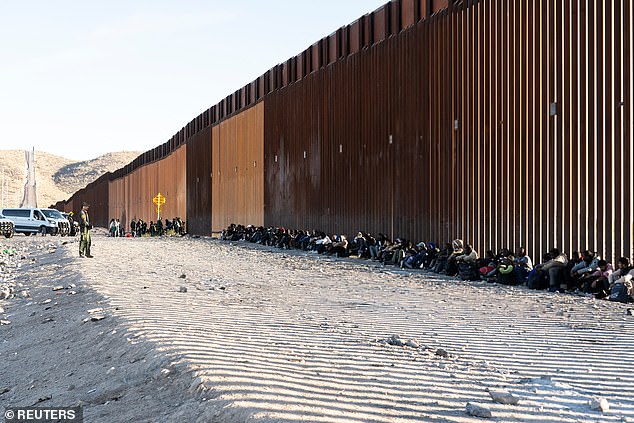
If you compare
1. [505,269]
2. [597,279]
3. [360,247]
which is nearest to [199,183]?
[360,247]

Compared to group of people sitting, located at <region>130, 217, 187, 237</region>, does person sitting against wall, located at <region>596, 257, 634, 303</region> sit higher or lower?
lower

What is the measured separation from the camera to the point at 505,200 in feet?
64.4

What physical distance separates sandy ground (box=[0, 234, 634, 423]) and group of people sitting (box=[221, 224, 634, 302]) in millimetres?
Result: 592

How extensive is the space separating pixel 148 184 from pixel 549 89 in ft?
186

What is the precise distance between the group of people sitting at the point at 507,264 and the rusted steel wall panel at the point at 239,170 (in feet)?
47.8

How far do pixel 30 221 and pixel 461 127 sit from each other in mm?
33176

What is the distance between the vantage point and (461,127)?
22.0 metres

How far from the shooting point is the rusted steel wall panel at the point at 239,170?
4175 centimetres

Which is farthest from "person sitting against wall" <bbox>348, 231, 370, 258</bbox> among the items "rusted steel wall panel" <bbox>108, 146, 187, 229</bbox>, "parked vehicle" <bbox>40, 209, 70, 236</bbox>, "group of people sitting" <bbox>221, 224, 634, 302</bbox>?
"rusted steel wall panel" <bbox>108, 146, 187, 229</bbox>

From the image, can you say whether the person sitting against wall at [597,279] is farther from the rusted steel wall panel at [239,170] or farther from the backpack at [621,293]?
the rusted steel wall panel at [239,170]

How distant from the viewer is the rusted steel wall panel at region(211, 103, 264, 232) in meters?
41.8

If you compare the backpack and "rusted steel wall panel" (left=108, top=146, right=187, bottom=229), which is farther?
"rusted steel wall panel" (left=108, top=146, right=187, bottom=229)

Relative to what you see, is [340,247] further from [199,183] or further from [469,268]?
[199,183]

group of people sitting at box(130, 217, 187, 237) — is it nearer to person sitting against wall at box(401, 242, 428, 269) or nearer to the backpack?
person sitting against wall at box(401, 242, 428, 269)
